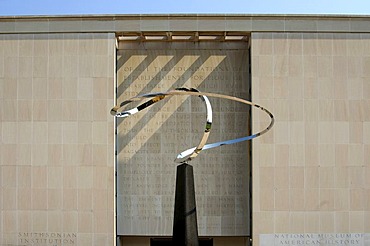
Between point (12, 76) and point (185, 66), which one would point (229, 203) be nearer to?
point (185, 66)

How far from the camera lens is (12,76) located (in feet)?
82.5

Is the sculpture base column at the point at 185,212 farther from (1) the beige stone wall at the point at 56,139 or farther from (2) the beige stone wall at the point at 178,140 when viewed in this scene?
(2) the beige stone wall at the point at 178,140

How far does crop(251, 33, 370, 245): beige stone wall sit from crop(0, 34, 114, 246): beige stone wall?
688 cm

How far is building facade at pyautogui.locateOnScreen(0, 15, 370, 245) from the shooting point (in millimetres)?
24609

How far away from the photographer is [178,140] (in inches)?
1014

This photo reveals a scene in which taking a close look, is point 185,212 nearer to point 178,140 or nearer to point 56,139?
point 178,140

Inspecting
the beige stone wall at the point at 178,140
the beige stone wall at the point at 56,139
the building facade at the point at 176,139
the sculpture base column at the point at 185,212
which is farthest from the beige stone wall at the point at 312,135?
the sculpture base column at the point at 185,212

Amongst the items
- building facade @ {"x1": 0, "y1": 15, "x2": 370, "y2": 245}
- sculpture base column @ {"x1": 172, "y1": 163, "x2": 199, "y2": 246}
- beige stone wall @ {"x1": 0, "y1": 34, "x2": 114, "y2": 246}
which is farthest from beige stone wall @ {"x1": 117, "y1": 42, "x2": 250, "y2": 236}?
sculpture base column @ {"x1": 172, "y1": 163, "x2": 199, "y2": 246}

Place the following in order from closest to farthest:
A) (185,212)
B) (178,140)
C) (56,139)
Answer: (185,212) < (56,139) < (178,140)

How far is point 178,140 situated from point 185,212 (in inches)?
368

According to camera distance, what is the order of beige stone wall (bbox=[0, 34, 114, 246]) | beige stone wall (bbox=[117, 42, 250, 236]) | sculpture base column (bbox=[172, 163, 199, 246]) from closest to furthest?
1. sculpture base column (bbox=[172, 163, 199, 246])
2. beige stone wall (bbox=[0, 34, 114, 246])
3. beige stone wall (bbox=[117, 42, 250, 236])

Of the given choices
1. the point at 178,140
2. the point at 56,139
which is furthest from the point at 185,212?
the point at 56,139

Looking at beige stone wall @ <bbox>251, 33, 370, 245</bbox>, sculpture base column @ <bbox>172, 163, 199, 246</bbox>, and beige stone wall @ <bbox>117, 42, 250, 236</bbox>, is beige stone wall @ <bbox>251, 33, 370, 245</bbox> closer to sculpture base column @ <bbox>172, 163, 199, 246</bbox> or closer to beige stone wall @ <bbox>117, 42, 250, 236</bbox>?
beige stone wall @ <bbox>117, 42, 250, 236</bbox>

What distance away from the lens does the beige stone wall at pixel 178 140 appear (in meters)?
25.6
